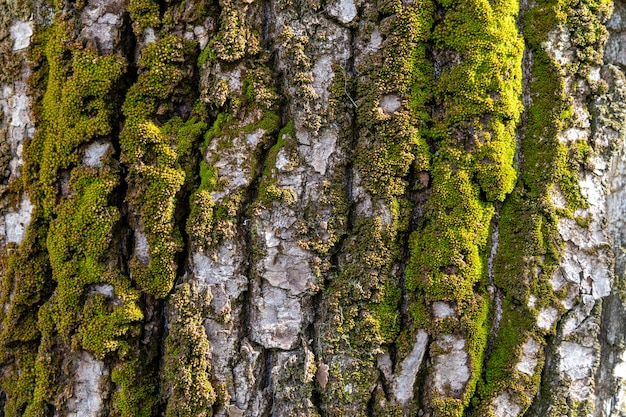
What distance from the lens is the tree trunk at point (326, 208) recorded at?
6.66ft

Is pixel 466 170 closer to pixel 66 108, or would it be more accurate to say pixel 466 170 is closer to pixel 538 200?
pixel 538 200

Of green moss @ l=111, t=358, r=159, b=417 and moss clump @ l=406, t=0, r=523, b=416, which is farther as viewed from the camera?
green moss @ l=111, t=358, r=159, b=417

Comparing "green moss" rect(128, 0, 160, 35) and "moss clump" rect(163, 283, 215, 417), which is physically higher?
"green moss" rect(128, 0, 160, 35)

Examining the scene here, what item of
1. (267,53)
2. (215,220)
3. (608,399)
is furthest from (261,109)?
(608,399)

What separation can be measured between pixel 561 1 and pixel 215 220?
1.89m

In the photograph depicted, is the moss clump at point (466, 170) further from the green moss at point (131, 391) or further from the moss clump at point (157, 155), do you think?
the green moss at point (131, 391)

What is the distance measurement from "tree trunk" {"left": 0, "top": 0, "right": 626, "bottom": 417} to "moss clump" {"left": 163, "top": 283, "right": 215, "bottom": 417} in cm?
1

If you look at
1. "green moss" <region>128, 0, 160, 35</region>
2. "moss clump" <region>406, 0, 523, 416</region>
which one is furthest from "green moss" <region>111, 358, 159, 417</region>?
"green moss" <region>128, 0, 160, 35</region>

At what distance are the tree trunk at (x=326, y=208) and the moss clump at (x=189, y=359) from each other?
10mm

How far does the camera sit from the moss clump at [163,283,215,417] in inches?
81.1

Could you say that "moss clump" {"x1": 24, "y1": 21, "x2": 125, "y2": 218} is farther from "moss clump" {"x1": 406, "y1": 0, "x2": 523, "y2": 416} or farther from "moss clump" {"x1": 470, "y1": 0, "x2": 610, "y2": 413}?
"moss clump" {"x1": 470, "y1": 0, "x2": 610, "y2": 413}

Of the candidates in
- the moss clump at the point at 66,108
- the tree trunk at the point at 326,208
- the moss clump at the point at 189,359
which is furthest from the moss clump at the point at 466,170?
the moss clump at the point at 66,108

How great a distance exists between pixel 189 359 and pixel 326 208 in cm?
93

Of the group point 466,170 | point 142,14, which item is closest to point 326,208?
point 466,170
